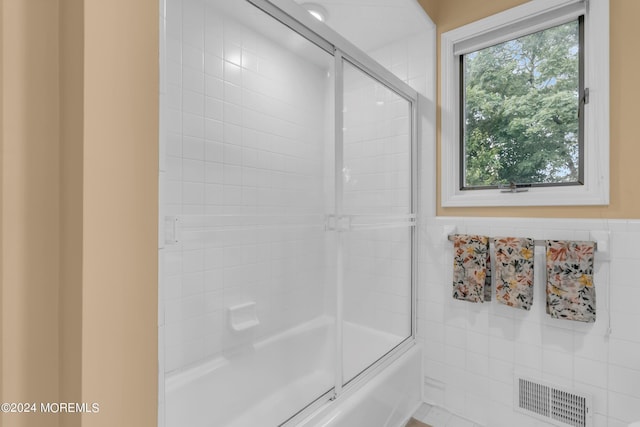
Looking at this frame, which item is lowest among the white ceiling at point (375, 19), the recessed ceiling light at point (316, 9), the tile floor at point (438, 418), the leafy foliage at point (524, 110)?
the tile floor at point (438, 418)

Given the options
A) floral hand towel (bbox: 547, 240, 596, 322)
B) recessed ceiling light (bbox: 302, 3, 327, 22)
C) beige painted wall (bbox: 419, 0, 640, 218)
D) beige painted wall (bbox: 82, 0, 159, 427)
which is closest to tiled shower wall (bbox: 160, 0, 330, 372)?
recessed ceiling light (bbox: 302, 3, 327, 22)

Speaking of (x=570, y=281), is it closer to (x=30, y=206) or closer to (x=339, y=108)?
(x=339, y=108)

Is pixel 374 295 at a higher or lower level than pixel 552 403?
higher

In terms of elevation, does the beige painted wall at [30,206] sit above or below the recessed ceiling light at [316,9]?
below

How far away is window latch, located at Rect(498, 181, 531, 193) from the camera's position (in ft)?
5.55

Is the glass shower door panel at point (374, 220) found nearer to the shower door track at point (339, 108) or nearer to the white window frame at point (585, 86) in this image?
the shower door track at point (339, 108)

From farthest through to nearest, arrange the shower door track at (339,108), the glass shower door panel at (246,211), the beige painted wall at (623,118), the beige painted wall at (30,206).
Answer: the glass shower door panel at (246,211) < the beige painted wall at (623,118) < the shower door track at (339,108) < the beige painted wall at (30,206)

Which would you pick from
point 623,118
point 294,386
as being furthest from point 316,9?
point 294,386

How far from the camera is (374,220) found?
175cm

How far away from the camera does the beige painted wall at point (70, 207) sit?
0.62 metres

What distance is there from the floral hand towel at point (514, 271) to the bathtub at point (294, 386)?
0.66m

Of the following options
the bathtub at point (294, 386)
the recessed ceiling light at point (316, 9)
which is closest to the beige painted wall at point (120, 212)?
the bathtub at point (294, 386)

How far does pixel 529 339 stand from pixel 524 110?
122 centimetres

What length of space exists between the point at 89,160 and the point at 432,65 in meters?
1.95
